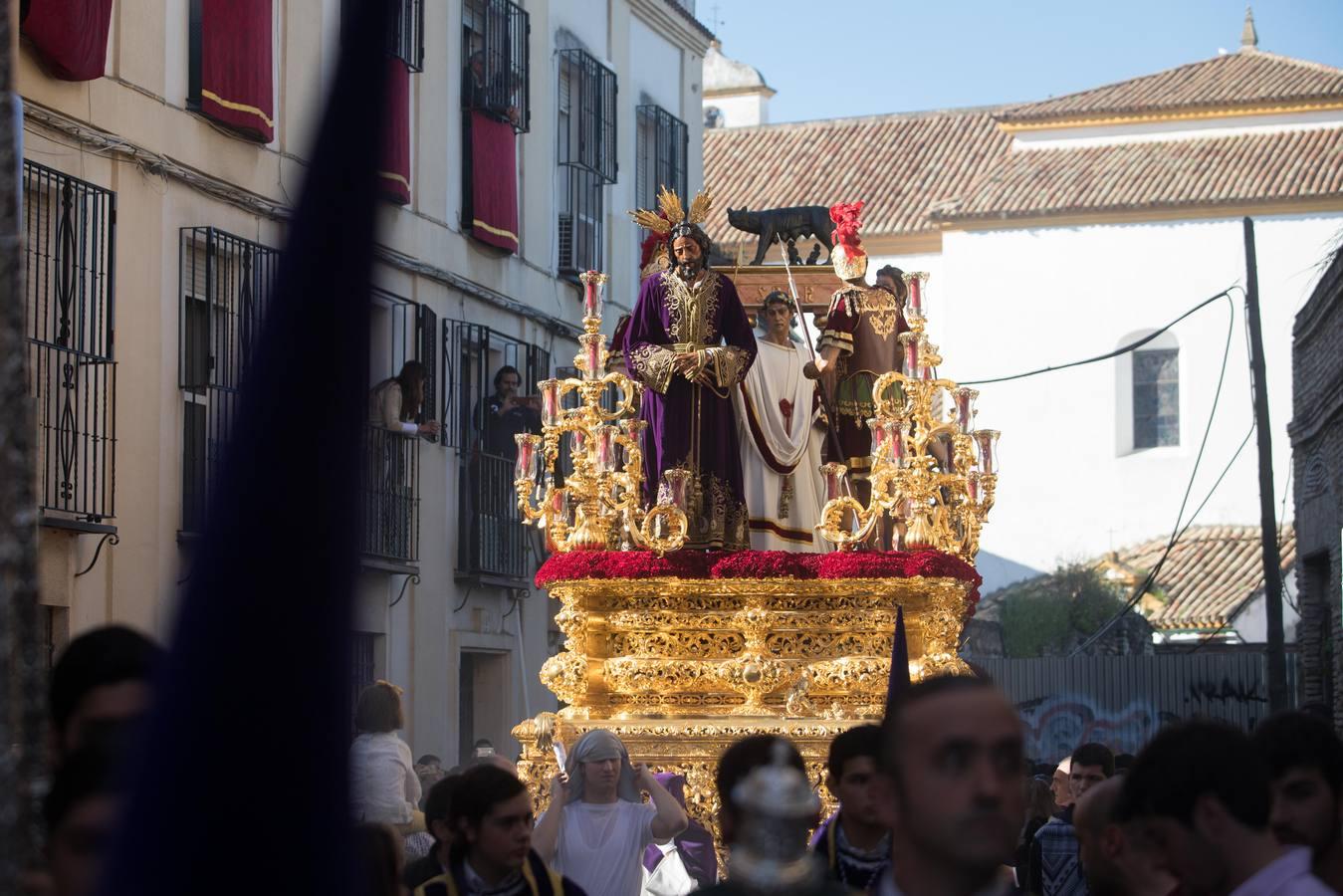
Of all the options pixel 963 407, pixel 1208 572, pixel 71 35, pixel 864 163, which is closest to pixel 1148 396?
pixel 1208 572

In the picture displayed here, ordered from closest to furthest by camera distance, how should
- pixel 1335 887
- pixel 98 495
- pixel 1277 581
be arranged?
pixel 1335 887, pixel 98 495, pixel 1277 581

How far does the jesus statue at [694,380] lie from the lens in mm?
10516

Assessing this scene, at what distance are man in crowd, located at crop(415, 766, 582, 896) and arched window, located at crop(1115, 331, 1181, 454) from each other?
27044mm

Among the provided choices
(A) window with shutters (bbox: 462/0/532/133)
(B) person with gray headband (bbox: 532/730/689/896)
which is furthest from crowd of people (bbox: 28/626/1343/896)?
(A) window with shutters (bbox: 462/0/532/133)

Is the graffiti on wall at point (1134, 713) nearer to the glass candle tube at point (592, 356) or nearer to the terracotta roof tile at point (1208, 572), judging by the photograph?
the terracotta roof tile at point (1208, 572)

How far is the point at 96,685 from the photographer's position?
9.20 ft

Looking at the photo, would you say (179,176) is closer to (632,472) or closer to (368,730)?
(632,472)

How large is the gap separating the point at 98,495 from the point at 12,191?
10082 mm

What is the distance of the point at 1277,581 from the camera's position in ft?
59.7

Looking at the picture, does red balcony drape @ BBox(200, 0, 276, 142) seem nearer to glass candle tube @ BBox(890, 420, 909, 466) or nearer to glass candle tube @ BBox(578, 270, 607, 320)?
glass candle tube @ BBox(578, 270, 607, 320)

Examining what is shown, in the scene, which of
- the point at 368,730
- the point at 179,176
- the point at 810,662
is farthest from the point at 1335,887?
the point at 179,176

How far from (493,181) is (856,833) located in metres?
13.1

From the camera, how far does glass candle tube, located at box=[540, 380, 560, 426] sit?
10328 millimetres

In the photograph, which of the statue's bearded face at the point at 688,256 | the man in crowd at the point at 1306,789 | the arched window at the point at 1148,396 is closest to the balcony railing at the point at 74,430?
the statue's bearded face at the point at 688,256
